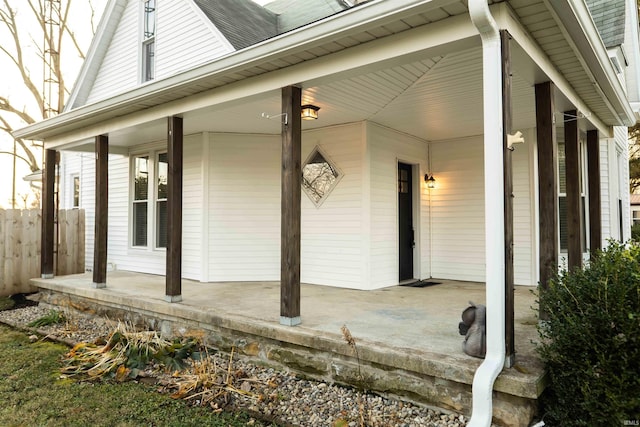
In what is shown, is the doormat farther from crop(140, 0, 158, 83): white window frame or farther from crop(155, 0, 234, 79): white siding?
crop(140, 0, 158, 83): white window frame

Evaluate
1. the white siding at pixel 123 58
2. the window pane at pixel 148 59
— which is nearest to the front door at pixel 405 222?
the window pane at pixel 148 59

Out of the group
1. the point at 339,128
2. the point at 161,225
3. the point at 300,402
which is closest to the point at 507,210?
the point at 300,402

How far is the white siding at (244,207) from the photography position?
6.62 meters

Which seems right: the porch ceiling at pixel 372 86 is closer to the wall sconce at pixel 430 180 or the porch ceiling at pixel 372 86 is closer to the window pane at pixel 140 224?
the wall sconce at pixel 430 180

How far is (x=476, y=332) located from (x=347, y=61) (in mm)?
2291

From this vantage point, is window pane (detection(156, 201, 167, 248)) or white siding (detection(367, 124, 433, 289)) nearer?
white siding (detection(367, 124, 433, 289))

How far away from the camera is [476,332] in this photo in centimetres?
285

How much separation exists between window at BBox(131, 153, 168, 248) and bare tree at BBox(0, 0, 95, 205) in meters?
9.92

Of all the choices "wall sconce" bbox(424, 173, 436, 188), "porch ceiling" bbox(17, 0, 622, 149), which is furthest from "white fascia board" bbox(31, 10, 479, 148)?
"wall sconce" bbox(424, 173, 436, 188)

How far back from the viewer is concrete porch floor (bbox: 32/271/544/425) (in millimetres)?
2689

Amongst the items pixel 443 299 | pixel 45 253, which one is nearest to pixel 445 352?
pixel 443 299

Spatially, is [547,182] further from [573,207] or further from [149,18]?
[149,18]

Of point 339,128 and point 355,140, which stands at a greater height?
point 339,128

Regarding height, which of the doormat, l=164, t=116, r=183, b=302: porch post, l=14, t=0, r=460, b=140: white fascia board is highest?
l=14, t=0, r=460, b=140: white fascia board
